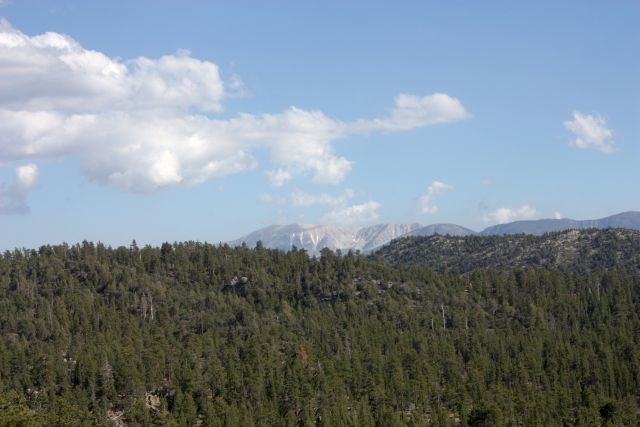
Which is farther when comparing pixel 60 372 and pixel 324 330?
pixel 324 330

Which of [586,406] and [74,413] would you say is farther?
[586,406]

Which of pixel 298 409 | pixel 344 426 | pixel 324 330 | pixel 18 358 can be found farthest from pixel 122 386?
pixel 324 330

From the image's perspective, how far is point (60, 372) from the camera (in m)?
149

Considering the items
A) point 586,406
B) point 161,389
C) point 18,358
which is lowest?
point 586,406

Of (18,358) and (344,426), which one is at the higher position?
(18,358)

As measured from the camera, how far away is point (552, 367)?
170m

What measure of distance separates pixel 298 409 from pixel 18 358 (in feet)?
202

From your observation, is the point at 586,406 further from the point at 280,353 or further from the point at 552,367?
the point at 280,353

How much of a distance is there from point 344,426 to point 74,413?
46551 millimetres

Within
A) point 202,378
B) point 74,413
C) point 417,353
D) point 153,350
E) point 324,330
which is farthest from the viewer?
point 324,330

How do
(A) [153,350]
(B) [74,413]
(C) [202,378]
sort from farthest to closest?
1. (A) [153,350]
2. (C) [202,378]
3. (B) [74,413]

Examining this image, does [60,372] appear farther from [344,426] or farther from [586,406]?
[586,406]

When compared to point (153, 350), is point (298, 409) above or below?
below

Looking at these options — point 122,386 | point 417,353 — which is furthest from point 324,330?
point 122,386
